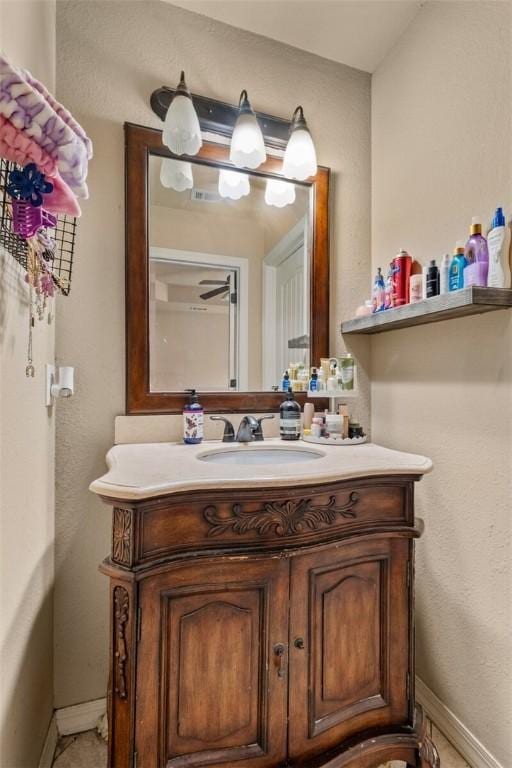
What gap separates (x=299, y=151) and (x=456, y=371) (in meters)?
0.96

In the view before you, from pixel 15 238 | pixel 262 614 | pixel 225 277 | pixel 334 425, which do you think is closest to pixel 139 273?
pixel 225 277

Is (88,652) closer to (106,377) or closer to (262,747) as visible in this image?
(262,747)

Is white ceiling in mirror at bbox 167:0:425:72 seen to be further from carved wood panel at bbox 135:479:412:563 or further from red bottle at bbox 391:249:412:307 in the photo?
carved wood panel at bbox 135:479:412:563

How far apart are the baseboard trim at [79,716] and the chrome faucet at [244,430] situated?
967 millimetres

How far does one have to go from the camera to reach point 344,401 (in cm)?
165

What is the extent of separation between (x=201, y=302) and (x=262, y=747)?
127 centimetres

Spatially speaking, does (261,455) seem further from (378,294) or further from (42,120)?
(42,120)

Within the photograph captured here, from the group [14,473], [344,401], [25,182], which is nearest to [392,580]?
[344,401]

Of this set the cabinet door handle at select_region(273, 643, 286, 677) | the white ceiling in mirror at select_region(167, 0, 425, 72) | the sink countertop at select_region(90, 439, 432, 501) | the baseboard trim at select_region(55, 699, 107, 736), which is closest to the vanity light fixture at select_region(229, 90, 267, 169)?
the white ceiling in mirror at select_region(167, 0, 425, 72)

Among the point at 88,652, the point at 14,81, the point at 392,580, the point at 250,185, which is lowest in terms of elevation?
the point at 88,652

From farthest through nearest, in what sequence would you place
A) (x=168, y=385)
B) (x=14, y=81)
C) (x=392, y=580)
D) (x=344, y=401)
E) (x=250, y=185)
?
(x=344, y=401) < (x=250, y=185) < (x=168, y=385) < (x=392, y=580) < (x=14, y=81)

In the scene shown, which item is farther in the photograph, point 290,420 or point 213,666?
point 290,420

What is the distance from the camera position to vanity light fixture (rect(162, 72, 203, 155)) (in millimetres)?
1312

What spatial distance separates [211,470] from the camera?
0.94 m
